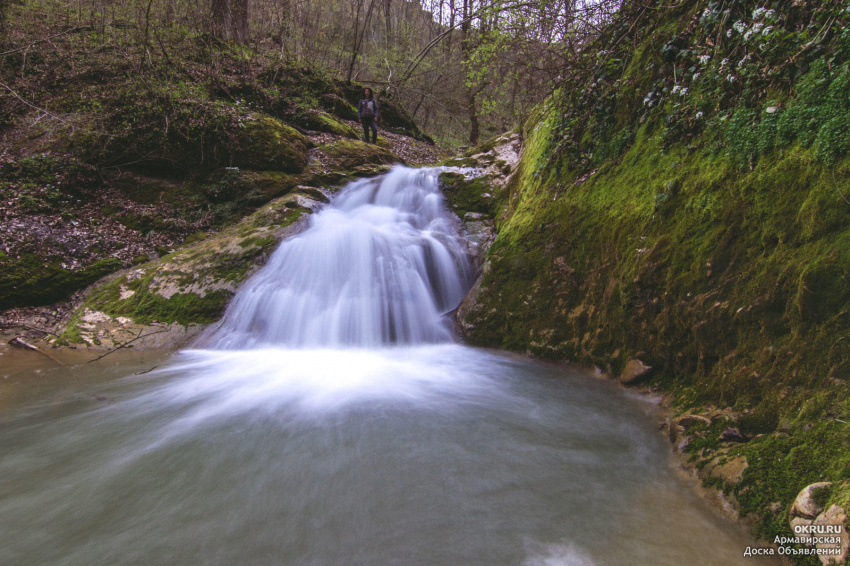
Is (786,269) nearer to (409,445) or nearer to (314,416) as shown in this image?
(409,445)

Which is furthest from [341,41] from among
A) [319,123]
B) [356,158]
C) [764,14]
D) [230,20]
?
[764,14]

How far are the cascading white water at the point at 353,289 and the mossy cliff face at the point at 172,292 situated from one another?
0.33 m

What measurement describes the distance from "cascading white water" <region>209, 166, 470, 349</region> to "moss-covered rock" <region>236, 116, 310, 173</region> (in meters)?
1.94

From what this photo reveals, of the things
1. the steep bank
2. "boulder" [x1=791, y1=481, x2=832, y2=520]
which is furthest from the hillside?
"boulder" [x1=791, y1=481, x2=832, y2=520]

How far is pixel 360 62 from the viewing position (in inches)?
731

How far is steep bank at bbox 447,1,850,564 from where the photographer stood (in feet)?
6.95

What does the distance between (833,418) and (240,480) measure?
3.31 m

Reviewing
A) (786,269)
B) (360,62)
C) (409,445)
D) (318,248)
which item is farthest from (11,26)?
(786,269)

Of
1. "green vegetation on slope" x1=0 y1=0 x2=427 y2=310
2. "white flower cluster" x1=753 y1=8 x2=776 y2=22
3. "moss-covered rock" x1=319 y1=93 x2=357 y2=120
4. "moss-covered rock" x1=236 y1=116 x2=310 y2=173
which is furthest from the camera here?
"moss-covered rock" x1=319 y1=93 x2=357 y2=120

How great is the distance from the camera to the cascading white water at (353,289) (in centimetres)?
557

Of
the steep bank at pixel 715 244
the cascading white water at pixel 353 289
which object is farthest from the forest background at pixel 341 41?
the cascading white water at pixel 353 289

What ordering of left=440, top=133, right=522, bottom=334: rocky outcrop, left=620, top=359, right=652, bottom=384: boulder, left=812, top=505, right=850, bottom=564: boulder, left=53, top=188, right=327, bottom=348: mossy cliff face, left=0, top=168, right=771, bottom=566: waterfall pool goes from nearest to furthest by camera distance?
left=812, top=505, right=850, bottom=564: boulder, left=0, top=168, right=771, bottom=566: waterfall pool, left=620, top=359, right=652, bottom=384: boulder, left=53, top=188, right=327, bottom=348: mossy cliff face, left=440, top=133, right=522, bottom=334: rocky outcrop

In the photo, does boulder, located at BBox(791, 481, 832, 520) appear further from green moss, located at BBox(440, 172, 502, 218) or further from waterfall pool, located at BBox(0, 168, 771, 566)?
green moss, located at BBox(440, 172, 502, 218)

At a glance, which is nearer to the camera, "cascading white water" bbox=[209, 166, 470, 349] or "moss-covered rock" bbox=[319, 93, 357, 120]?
"cascading white water" bbox=[209, 166, 470, 349]
